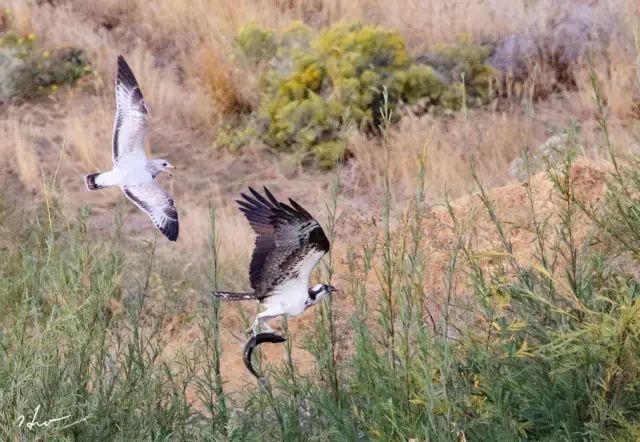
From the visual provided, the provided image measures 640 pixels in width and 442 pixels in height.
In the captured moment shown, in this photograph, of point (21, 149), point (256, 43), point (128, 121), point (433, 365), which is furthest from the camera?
point (256, 43)

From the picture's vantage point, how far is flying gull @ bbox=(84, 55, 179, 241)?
759cm

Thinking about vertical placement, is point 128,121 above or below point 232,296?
above

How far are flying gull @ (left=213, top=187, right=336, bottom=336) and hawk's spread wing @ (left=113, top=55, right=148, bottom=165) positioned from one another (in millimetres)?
3527

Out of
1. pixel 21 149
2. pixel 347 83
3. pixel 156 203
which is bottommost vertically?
pixel 156 203

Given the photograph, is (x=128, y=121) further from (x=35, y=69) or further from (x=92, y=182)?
(x=35, y=69)

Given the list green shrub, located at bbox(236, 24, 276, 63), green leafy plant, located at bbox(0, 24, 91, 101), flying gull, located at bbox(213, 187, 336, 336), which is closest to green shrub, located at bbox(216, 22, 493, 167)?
green shrub, located at bbox(236, 24, 276, 63)

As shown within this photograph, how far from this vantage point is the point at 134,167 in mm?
7664

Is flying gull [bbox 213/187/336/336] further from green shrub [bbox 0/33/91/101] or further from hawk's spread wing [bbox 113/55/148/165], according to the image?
Answer: green shrub [bbox 0/33/91/101]

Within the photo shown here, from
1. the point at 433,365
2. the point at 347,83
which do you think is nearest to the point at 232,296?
the point at 433,365

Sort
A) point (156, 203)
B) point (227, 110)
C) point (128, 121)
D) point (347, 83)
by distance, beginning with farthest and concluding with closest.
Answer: point (227, 110), point (347, 83), point (128, 121), point (156, 203)

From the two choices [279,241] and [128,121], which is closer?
[279,241]

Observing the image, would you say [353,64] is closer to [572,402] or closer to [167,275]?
[167,275]

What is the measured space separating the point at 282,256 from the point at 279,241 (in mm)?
85

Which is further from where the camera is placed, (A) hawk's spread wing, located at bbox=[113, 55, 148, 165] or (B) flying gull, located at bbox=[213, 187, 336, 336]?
(A) hawk's spread wing, located at bbox=[113, 55, 148, 165]
